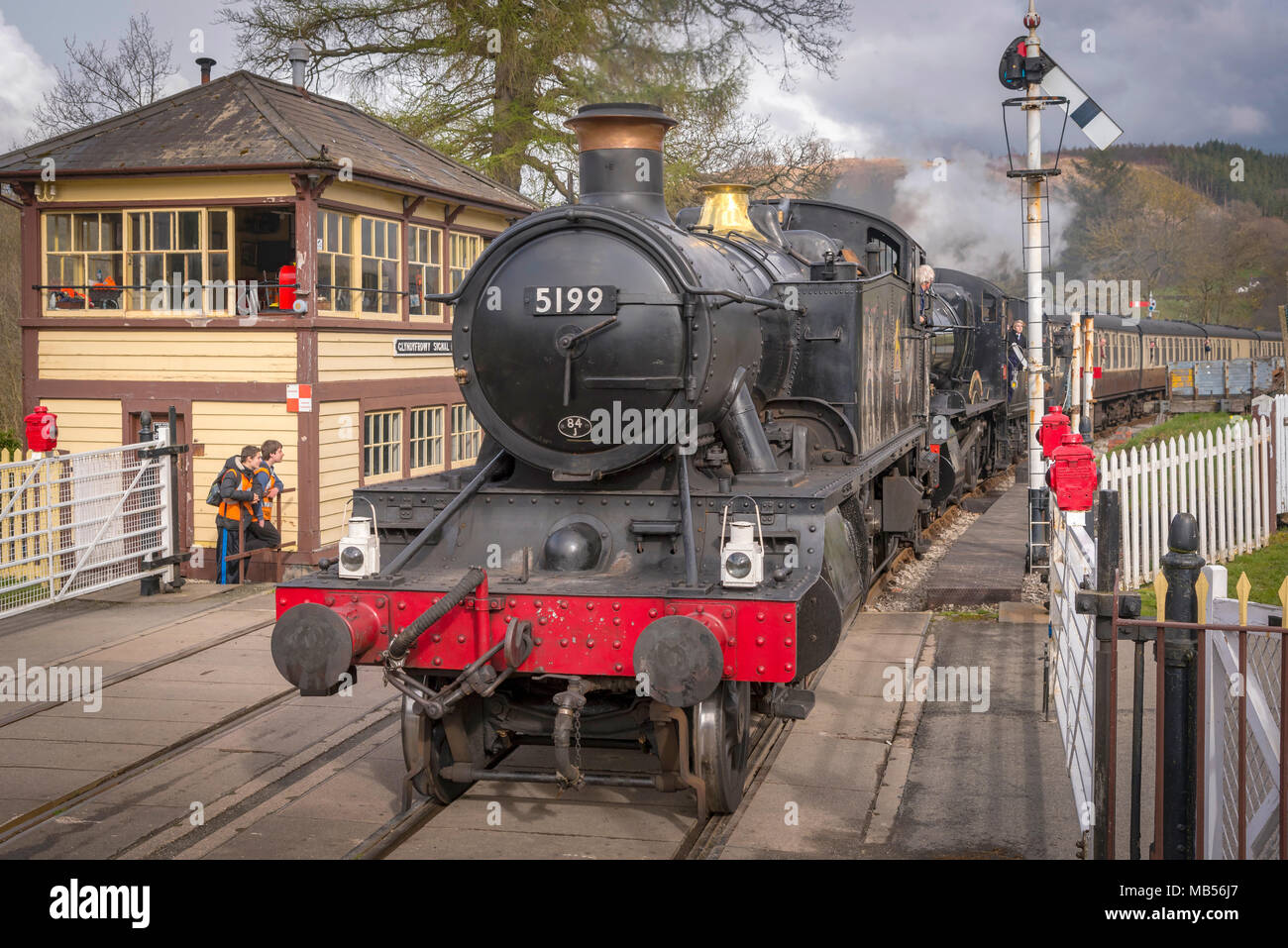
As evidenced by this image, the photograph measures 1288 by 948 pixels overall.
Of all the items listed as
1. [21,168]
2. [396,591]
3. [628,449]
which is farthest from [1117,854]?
[21,168]

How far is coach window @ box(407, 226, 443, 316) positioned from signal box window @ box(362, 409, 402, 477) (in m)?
1.51

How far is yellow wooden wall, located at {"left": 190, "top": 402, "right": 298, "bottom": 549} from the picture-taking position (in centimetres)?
1227

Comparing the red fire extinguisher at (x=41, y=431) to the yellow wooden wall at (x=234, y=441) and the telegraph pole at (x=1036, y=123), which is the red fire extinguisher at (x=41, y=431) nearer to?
the yellow wooden wall at (x=234, y=441)

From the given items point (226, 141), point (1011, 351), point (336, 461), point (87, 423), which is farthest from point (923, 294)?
point (1011, 351)

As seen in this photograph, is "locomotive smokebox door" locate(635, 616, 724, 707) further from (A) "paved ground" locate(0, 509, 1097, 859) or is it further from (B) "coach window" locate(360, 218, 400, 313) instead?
(B) "coach window" locate(360, 218, 400, 313)

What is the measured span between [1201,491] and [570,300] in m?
7.99

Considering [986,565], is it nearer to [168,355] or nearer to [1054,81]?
[1054,81]

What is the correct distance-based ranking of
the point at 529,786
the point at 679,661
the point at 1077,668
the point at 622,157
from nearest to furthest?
1. the point at 679,661
2. the point at 1077,668
3. the point at 529,786
4. the point at 622,157

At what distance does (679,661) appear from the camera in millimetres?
4891

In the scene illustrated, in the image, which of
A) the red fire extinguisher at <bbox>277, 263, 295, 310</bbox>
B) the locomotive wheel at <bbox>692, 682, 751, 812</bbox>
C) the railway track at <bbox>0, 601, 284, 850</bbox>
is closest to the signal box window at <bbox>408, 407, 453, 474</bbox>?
the red fire extinguisher at <bbox>277, 263, 295, 310</bbox>

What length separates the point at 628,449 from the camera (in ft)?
19.2

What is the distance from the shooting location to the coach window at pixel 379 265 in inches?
539
